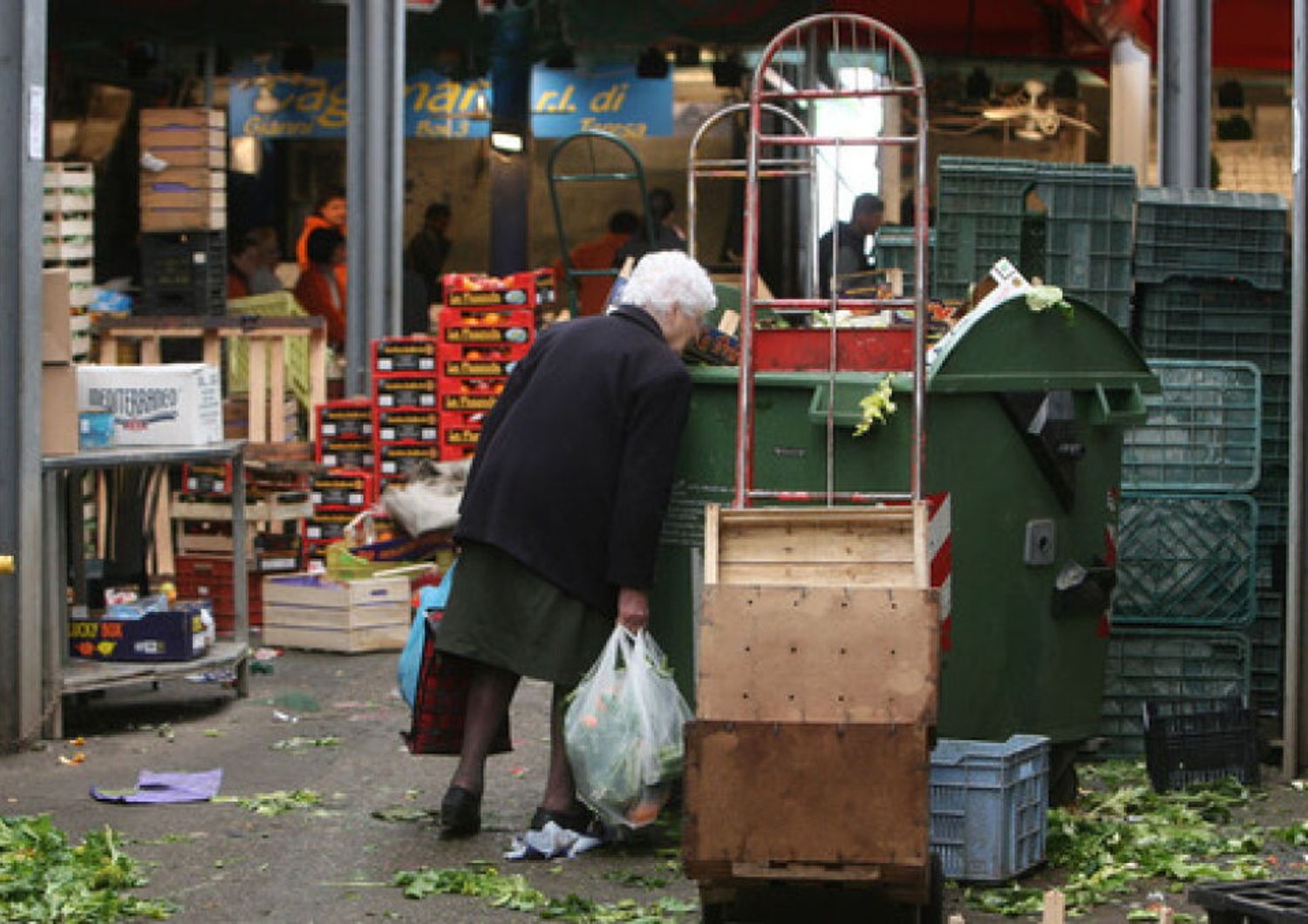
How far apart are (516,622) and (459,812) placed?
2.10ft

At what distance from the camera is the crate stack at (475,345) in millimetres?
14648

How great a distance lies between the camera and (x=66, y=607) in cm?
1001

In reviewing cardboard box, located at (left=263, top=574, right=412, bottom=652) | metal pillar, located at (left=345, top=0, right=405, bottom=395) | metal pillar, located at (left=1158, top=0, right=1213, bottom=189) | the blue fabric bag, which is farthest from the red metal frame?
metal pillar, located at (left=345, top=0, right=405, bottom=395)

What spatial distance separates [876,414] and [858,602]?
4.36 ft

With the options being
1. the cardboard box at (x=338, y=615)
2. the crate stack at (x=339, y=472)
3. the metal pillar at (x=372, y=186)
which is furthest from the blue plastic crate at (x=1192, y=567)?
the metal pillar at (x=372, y=186)

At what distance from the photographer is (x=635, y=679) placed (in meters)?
7.55

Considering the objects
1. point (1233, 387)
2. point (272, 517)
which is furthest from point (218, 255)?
point (1233, 387)

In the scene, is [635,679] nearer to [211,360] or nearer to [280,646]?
[280,646]

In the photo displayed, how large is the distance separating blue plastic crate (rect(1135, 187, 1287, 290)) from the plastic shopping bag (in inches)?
133

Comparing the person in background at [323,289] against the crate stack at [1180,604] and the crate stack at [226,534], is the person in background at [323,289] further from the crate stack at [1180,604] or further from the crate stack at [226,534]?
the crate stack at [1180,604]

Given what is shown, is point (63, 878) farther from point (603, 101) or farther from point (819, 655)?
point (603, 101)

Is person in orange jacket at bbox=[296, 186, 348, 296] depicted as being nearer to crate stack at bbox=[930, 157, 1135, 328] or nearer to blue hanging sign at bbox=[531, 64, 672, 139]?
blue hanging sign at bbox=[531, 64, 672, 139]

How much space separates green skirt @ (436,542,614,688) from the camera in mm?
7793

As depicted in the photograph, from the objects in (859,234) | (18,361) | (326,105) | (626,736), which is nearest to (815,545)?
(626,736)
